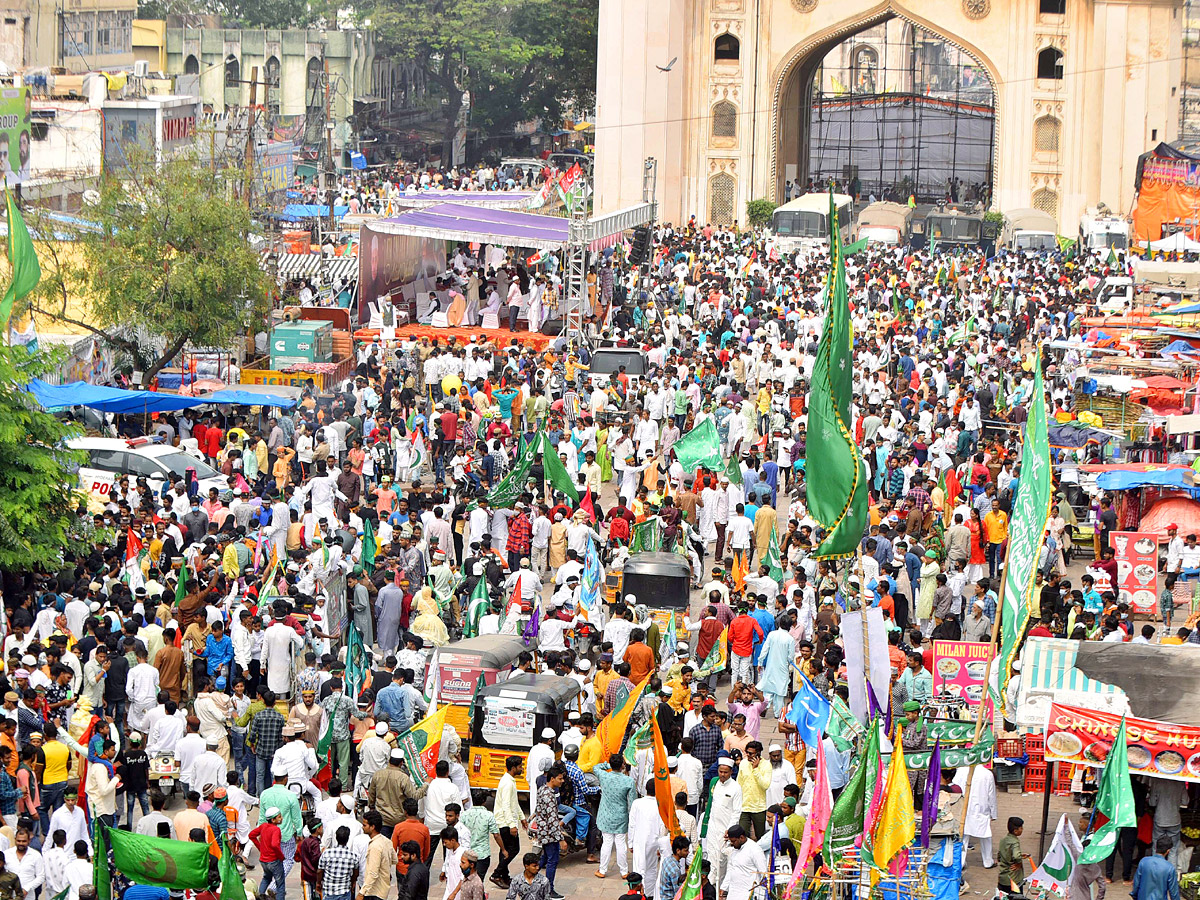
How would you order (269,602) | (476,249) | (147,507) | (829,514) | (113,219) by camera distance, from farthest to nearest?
1. (476,249)
2. (113,219)
3. (147,507)
4. (269,602)
5. (829,514)

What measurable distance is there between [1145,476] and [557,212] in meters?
20.4

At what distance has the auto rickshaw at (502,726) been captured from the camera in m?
11.8

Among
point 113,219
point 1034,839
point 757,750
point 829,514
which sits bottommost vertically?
point 1034,839

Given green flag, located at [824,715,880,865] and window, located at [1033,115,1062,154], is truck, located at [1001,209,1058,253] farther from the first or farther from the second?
green flag, located at [824,715,880,865]

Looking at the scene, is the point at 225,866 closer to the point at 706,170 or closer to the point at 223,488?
the point at 223,488

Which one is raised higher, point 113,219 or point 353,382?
point 113,219

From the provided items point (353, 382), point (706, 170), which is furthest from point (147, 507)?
point (706, 170)

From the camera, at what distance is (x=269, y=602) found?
46.3 ft

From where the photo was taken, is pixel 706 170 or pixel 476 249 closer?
pixel 476 249

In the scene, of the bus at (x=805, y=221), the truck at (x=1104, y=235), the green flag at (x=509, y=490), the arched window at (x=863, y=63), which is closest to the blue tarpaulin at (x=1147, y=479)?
the green flag at (x=509, y=490)

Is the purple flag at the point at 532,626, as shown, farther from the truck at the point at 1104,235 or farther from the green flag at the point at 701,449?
the truck at the point at 1104,235

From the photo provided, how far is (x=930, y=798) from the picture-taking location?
10570 mm

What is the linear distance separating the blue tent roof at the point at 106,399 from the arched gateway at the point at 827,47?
24.6 m

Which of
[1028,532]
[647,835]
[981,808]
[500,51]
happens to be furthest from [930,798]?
[500,51]
